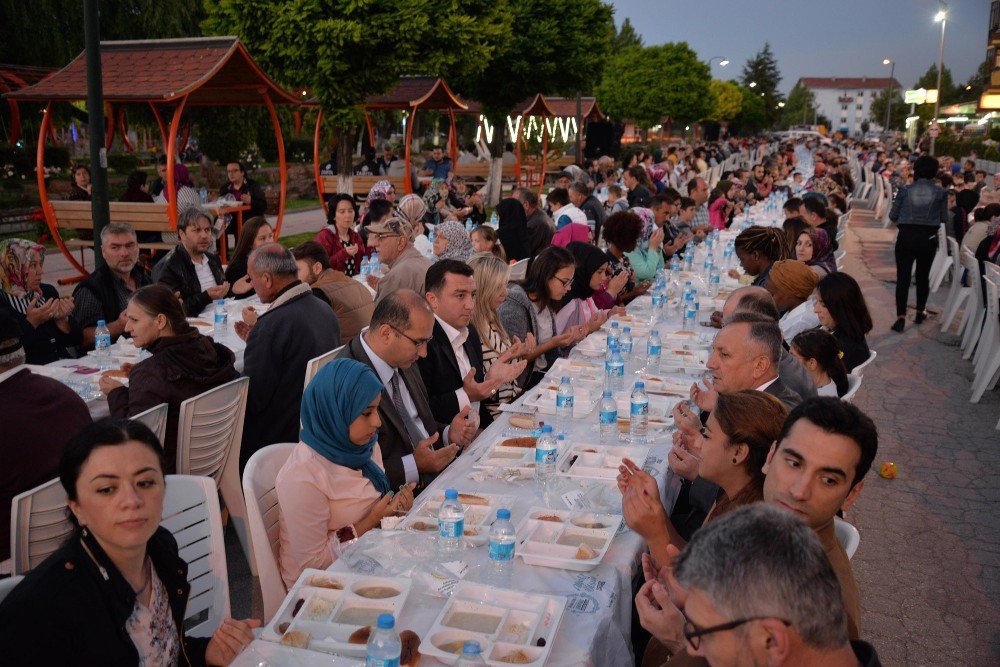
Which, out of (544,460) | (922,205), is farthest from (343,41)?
(544,460)

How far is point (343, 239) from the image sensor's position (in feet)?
33.3

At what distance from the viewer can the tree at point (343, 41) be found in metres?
14.1

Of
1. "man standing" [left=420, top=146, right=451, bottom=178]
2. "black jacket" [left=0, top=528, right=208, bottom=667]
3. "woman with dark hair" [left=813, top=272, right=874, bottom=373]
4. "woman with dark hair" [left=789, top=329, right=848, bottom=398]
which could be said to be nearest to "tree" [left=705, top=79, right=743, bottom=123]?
"man standing" [left=420, top=146, right=451, bottom=178]

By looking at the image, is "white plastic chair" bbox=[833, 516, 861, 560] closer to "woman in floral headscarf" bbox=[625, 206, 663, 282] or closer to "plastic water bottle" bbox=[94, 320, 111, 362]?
"plastic water bottle" bbox=[94, 320, 111, 362]

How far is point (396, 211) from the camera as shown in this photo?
9.01 meters

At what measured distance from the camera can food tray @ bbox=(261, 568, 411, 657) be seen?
266cm

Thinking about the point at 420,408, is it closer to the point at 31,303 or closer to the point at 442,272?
the point at 442,272

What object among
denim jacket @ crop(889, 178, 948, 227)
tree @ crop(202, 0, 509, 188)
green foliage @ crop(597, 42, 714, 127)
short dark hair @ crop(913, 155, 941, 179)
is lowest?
denim jacket @ crop(889, 178, 948, 227)

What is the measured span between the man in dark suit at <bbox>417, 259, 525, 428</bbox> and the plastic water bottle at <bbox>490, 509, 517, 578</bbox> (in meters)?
1.88

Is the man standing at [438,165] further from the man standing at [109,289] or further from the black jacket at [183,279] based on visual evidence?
the man standing at [109,289]

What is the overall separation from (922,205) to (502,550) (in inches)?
404

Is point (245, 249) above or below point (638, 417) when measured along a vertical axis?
above

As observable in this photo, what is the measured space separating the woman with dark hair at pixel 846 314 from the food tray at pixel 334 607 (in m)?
4.11

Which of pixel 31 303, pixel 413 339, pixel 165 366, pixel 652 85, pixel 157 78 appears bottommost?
pixel 165 366
